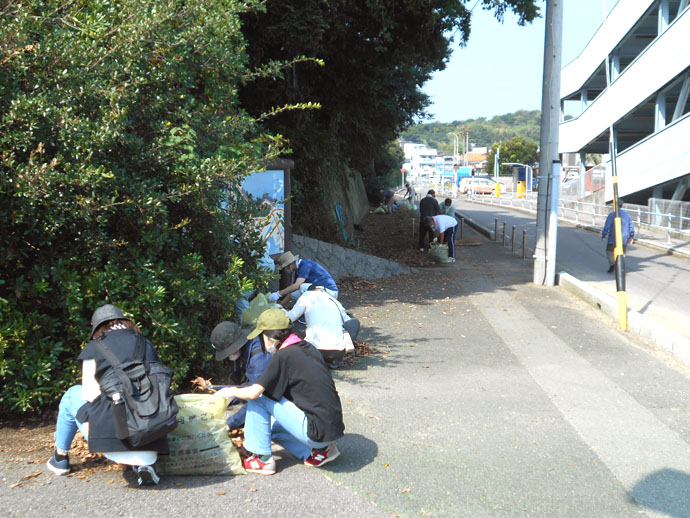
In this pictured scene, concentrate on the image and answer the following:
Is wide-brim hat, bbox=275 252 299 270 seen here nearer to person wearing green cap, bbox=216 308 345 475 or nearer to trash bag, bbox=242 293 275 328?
trash bag, bbox=242 293 275 328

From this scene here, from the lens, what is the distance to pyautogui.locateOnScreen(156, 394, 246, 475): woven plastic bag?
176 inches

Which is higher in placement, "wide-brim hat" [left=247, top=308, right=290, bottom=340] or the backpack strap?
"wide-brim hat" [left=247, top=308, right=290, bottom=340]

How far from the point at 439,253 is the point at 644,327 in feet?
27.0

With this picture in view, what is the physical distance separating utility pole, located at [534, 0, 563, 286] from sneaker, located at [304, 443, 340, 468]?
9.96m

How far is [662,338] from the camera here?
841cm

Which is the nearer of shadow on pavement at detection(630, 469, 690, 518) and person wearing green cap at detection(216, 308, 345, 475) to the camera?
shadow on pavement at detection(630, 469, 690, 518)

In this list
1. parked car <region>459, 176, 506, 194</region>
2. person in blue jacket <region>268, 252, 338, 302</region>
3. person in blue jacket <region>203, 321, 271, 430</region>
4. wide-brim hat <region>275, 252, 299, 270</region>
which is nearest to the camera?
person in blue jacket <region>203, 321, 271, 430</region>

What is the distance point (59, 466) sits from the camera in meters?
4.38

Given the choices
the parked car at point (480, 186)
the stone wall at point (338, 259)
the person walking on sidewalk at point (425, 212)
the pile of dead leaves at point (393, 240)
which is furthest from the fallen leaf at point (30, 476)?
the parked car at point (480, 186)

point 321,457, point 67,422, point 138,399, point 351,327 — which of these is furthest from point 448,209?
point 138,399

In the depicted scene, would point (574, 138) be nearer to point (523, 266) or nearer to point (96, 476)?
point (523, 266)

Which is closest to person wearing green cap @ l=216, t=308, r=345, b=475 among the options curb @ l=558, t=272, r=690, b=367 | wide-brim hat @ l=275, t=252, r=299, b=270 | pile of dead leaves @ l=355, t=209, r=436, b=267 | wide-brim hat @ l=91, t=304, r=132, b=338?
wide-brim hat @ l=91, t=304, r=132, b=338

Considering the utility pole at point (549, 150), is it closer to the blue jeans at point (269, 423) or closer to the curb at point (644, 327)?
the curb at point (644, 327)

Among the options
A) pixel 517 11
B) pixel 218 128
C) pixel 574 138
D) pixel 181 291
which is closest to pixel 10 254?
pixel 181 291
